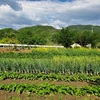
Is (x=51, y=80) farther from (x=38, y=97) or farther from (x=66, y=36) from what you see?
(x=66, y=36)

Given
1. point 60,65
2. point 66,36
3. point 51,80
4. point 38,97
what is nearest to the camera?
point 38,97

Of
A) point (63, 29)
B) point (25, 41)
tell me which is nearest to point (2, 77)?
point (63, 29)

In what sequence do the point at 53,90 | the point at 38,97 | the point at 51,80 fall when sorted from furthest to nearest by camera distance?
the point at 51,80, the point at 53,90, the point at 38,97

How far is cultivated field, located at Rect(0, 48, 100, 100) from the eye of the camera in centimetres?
777

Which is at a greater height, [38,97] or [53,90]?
[53,90]

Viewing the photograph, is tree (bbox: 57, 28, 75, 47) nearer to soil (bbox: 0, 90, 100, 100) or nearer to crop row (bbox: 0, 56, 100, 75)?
crop row (bbox: 0, 56, 100, 75)

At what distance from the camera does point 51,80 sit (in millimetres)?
10523

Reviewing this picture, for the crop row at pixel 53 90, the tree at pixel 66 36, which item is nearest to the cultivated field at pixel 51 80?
the crop row at pixel 53 90

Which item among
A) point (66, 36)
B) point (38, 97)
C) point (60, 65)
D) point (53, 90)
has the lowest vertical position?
point (38, 97)

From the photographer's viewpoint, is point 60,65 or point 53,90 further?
point 60,65

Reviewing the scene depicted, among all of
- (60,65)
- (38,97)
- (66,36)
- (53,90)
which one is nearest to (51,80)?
(53,90)

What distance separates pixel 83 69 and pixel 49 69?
2180 millimetres

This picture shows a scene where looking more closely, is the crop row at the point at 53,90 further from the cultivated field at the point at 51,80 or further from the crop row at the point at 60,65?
the crop row at the point at 60,65

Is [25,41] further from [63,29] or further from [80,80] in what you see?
[80,80]
